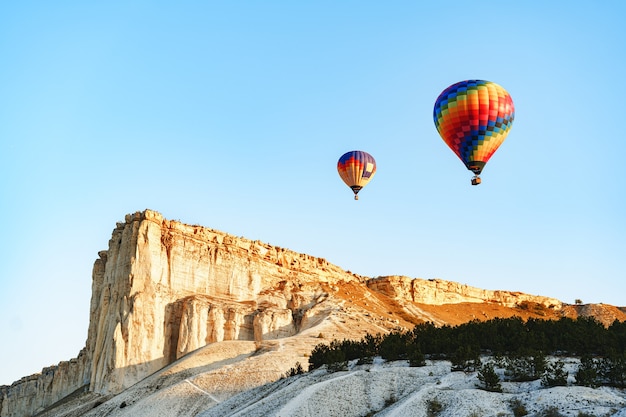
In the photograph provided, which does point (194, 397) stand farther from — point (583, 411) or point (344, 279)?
point (344, 279)

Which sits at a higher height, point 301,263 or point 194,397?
point 301,263

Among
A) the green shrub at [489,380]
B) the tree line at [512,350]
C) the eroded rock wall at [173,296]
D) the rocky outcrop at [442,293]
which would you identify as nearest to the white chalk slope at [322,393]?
the green shrub at [489,380]

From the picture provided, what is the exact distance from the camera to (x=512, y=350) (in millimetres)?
52719

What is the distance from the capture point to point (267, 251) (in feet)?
333

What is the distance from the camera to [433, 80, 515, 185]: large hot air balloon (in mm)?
53000

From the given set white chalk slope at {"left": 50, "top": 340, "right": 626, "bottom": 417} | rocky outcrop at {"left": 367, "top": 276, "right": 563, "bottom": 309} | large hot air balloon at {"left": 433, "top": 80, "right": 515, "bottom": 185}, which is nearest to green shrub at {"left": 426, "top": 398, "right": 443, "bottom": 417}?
white chalk slope at {"left": 50, "top": 340, "right": 626, "bottom": 417}

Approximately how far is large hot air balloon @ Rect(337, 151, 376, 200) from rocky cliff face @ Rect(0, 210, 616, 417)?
17202mm

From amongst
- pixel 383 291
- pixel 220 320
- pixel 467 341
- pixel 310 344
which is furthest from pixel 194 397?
pixel 383 291

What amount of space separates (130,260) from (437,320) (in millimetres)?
46143

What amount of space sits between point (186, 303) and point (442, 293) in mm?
53396

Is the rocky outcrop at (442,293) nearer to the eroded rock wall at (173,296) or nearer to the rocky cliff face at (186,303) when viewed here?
the rocky cliff face at (186,303)

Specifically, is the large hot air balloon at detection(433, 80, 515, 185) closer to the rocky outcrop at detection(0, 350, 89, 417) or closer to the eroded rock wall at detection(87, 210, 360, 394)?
the eroded rock wall at detection(87, 210, 360, 394)

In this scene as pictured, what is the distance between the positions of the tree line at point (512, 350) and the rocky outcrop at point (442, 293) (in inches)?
2129

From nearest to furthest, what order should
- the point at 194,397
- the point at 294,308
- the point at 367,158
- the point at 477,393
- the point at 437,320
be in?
the point at 477,393
the point at 194,397
the point at 367,158
the point at 294,308
the point at 437,320
